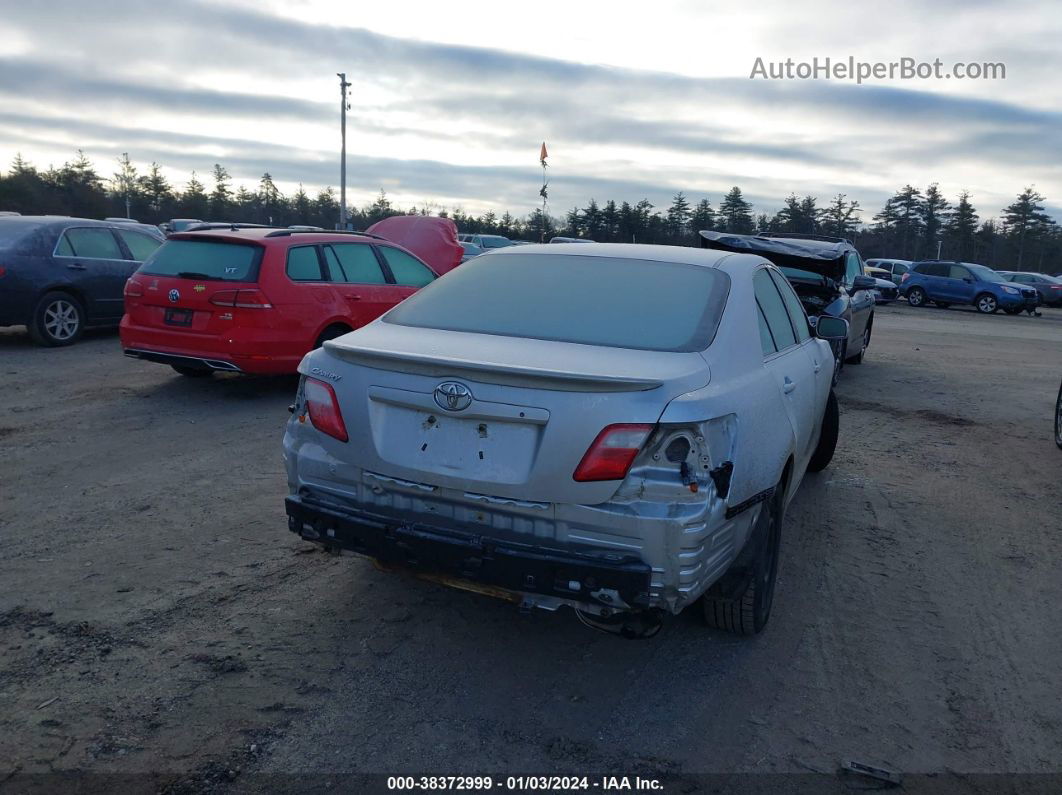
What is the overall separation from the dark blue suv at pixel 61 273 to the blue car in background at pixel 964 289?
1100 inches

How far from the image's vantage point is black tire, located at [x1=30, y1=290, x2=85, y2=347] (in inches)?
437

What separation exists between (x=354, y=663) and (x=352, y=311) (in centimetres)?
581

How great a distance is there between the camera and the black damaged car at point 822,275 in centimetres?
999

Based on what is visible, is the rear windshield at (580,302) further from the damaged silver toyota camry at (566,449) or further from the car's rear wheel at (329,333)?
the car's rear wheel at (329,333)

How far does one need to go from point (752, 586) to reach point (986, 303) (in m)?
31.5

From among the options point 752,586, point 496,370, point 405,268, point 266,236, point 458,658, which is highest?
point 266,236

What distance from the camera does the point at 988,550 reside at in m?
5.24

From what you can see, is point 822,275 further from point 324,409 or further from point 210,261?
point 324,409

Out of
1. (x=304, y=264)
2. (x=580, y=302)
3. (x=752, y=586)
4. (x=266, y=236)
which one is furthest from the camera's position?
(x=304, y=264)

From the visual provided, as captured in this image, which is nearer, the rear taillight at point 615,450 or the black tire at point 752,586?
the rear taillight at point 615,450

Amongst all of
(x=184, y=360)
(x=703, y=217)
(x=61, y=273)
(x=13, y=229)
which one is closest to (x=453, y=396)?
(x=184, y=360)

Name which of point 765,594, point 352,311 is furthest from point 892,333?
point 765,594

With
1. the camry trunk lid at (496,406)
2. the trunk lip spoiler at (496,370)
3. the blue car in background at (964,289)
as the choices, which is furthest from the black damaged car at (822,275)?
the blue car in background at (964,289)

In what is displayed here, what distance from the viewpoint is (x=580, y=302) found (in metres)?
3.91
